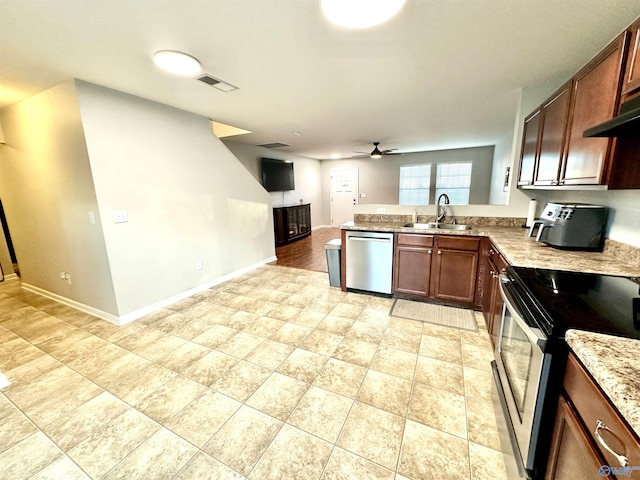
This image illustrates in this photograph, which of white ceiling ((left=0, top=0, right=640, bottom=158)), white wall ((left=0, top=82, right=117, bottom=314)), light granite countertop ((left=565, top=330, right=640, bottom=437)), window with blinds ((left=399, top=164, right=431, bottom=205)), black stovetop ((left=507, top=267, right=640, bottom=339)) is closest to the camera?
light granite countertop ((left=565, top=330, right=640, bottom=437))

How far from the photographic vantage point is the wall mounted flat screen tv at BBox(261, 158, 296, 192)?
19.9ft

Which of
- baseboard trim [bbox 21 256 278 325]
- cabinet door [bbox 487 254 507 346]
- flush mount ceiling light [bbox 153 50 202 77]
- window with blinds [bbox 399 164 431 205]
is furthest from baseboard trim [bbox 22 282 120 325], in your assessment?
window with blinds [bbox 399 164 431 205]

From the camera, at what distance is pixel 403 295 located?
10.4ft

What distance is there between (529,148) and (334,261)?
8.00 ft

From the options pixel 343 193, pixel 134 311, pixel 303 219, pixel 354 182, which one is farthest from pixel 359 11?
pixel 343 193

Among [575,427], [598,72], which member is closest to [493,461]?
[575,427]

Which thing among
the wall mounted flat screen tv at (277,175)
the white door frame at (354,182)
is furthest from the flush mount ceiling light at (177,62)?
the white door frame at (354,182)

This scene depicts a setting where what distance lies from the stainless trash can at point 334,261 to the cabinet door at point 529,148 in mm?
2136

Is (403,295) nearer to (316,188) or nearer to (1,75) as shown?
(1,75)

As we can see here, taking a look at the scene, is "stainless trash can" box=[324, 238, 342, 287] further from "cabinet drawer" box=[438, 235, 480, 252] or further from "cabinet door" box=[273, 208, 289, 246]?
"cabinet door" box=[273, 208, 289, 246]

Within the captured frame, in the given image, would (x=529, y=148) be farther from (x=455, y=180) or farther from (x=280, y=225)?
(x=455, y=180)

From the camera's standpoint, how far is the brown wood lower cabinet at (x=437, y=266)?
107 inches

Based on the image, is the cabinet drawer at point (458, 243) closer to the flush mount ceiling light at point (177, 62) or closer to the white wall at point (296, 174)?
the flush mount ceiling light at point (177, 62)

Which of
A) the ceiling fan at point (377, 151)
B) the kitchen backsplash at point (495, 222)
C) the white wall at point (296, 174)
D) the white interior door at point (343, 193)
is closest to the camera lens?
the kitchen backsplash at point (495, 222)
